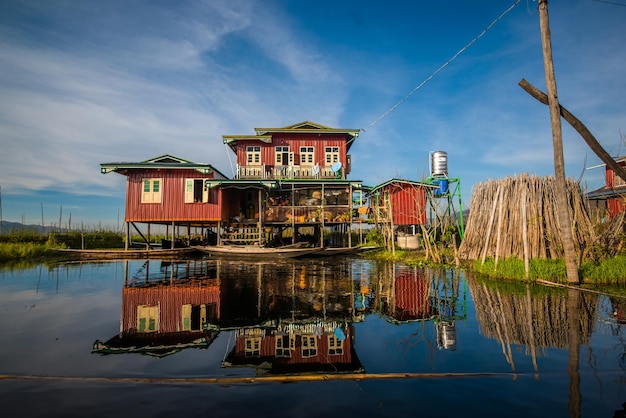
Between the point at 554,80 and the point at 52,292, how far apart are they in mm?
15774

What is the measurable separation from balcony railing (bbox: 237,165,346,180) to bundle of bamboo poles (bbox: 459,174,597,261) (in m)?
15.2

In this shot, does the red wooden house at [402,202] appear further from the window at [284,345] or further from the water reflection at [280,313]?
the window at [284,345]

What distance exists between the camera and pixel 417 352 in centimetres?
473

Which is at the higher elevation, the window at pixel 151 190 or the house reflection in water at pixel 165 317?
the window at pixel 151 190

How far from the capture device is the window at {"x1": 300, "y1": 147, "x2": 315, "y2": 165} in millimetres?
27391

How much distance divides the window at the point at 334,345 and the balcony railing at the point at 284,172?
67.1 feet

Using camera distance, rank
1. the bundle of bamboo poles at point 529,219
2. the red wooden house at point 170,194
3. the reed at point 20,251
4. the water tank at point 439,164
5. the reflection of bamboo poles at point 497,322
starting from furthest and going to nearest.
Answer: the red wooden house at point 170,194
the water tank at point 439,164
the reed at point 20,251
the bundle of bamboo poles at point 529,219
the reflection of bamboo poles at point 497,322

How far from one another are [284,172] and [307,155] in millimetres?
2841

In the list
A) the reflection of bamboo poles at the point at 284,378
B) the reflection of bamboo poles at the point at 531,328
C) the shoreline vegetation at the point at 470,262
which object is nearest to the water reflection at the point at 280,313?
the reflection of bamboo poles at the point at 284,378

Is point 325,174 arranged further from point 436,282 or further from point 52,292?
point 52,292

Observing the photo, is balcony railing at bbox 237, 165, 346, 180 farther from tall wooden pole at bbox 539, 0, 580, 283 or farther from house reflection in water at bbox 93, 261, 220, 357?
tall wooden pole at bbox 539, 0, 580, 283

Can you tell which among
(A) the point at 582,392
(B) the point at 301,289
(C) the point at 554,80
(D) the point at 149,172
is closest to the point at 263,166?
(D) the point at 149,172

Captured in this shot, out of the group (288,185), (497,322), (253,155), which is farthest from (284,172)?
(497,322)

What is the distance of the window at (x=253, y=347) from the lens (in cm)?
483
